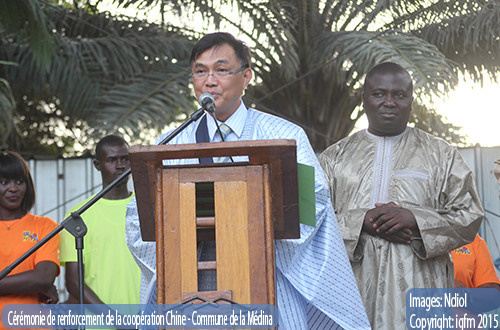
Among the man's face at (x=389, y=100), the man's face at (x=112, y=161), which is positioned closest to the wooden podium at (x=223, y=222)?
the man's face at (x=389, y=100)

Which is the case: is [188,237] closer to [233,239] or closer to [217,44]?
[233,239]

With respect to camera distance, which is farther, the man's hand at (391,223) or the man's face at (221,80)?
the man's hand at (391,223)

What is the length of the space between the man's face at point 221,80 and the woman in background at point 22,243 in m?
1.86

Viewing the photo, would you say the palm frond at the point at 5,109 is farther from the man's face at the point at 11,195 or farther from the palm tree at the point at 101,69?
the man's face at the point at 11,195

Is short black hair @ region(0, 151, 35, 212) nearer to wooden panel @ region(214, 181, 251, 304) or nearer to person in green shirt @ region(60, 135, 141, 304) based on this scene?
person in green shirt @ region(60, 135, 141, 304)

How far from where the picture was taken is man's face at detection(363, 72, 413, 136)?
458 cm

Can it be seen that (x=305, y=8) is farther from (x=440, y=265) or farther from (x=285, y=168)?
(x=285, y=168)

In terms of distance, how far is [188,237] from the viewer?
2719 millimetres

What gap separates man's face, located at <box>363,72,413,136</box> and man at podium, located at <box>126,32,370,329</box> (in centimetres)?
117

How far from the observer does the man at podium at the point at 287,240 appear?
3161mm

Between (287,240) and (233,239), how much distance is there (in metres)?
0.44

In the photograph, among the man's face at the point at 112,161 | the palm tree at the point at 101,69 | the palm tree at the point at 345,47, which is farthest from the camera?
the palm tree at the point at 101,69
